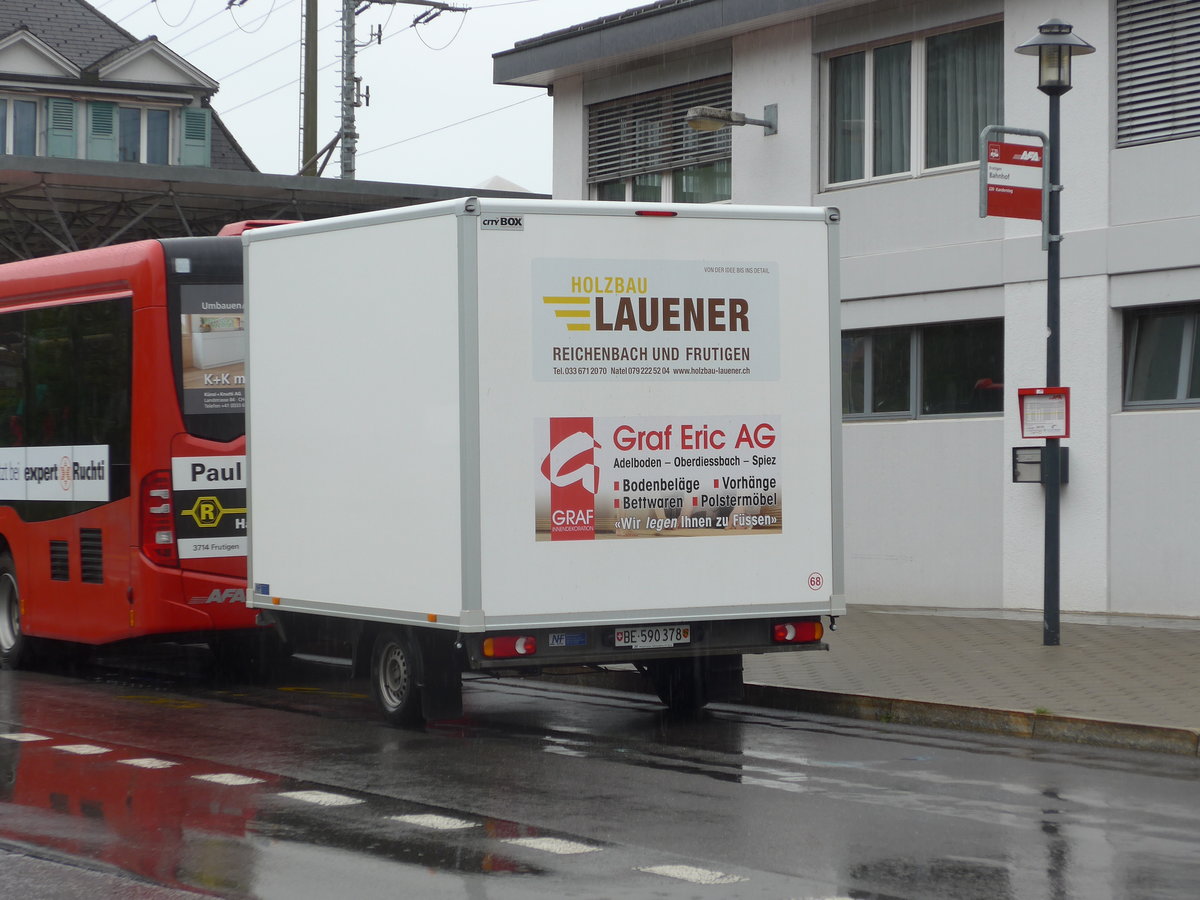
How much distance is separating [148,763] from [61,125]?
125 feet

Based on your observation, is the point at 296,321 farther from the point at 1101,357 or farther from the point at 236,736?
the point at 1101,357

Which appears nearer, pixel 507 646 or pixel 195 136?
pixel 507 646

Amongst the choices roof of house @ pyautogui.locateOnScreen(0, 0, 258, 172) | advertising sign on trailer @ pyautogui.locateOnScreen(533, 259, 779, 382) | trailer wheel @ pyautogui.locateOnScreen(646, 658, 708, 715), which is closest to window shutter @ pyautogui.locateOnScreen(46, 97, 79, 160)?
roof of house @ pyautogui.locateOnScreen(0, 0, 258, 172)

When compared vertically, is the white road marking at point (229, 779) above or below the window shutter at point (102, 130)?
below

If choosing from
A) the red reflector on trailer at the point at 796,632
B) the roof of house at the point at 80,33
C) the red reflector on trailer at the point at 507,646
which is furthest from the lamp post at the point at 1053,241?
the roof of house at the point at 80,33

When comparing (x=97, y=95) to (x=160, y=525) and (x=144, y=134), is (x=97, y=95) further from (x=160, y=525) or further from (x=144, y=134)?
(x=160, y=525)

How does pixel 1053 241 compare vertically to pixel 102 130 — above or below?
below

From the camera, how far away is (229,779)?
8977 millimetres

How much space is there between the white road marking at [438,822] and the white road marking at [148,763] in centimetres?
217

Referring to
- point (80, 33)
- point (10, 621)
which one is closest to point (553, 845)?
point (10, 621)

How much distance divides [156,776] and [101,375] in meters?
5.24

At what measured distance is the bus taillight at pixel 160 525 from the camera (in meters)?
13.0

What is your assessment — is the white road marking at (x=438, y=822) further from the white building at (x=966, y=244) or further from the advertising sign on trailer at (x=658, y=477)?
the white building at (x=966, y=244)

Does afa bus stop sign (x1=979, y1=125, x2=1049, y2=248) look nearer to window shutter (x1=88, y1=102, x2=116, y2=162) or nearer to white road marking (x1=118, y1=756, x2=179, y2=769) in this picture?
white road marking (x1=118, y1=756, x2=179, y2=769)
